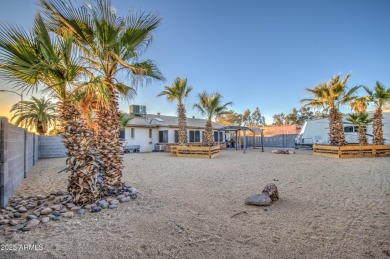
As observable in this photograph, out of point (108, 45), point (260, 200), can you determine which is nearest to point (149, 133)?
point (108, 45)

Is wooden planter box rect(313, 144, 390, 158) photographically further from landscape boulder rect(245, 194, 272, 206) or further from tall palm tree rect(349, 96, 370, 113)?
landscape boulder rect(245, 194, 272, 206)

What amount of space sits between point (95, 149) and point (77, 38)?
2673 millimetres

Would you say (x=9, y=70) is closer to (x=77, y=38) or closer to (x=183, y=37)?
(x=77, y=38)

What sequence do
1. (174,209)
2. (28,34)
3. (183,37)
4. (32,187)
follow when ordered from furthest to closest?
(183,37), (32,187), (174,209), (28,34)

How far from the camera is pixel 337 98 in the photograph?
13.8m

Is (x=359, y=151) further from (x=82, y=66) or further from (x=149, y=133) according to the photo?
(x=149, y=133)

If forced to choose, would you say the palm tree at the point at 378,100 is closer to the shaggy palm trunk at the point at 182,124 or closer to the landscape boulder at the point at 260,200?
the shaggy palm trunk at the point at 182,124

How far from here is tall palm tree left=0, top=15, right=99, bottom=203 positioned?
3582mm

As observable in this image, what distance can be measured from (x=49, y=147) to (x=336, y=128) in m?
21.0

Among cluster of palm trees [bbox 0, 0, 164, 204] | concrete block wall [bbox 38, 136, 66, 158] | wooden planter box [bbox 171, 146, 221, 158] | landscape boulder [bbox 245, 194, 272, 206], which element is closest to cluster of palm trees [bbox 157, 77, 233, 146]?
wooden planter box [bbox 171, 146, 221, 158]

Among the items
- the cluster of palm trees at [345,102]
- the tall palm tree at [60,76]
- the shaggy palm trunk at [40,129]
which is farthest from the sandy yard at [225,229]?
the shaggy palm trunk at [40,129]

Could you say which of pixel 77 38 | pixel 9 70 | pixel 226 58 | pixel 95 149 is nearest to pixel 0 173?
pixel 95 149

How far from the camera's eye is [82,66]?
4473mm

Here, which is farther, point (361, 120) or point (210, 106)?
point (210, 106)
